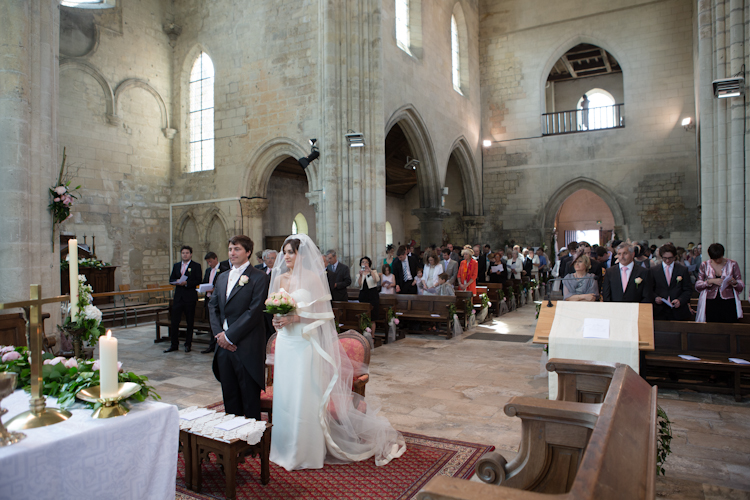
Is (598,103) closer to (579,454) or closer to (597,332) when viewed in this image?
(597,332)

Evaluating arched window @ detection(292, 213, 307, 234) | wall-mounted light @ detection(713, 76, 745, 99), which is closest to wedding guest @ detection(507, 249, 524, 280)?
wall-mounted light @ detection(713, 76, 745, 99)

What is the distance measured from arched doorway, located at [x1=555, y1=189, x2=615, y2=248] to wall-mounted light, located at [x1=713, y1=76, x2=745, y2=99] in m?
15.5

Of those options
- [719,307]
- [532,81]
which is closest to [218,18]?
[532,81]

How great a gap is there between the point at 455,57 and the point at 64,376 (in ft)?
60.1

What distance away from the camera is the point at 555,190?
18219mm

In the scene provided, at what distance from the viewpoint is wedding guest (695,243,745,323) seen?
5555 mm

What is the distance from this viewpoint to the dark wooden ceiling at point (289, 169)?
16.1 metres

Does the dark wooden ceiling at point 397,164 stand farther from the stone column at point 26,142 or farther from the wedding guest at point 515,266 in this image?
the stone column at point 26,142

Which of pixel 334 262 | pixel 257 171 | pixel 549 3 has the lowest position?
pixel 334 262

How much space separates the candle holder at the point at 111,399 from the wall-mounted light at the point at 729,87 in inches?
369

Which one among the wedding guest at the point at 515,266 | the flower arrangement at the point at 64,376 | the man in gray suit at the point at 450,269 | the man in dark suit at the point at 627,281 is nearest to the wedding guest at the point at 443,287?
the man in gray suit at the point at 450,269

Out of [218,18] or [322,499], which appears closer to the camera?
[322,499]

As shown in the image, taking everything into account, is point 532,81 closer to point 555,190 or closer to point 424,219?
point 555,190

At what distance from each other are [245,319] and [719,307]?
534 centimetres
